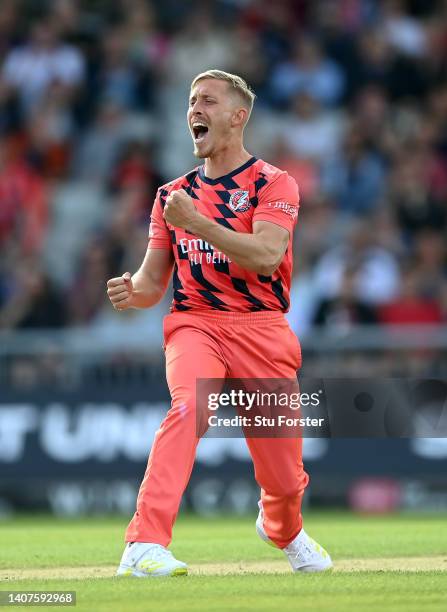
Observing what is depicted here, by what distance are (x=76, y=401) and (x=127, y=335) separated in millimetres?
901

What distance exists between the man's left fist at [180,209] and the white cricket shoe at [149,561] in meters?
1.64

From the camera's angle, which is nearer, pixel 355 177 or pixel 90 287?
pixel 90 287

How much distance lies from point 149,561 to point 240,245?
166 cm

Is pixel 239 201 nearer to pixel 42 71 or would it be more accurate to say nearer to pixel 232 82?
pixel 232 82

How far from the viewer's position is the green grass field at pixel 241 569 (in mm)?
6191

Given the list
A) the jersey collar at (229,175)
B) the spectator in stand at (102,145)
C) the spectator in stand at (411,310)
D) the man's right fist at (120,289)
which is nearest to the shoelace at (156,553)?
the man's right fist at (120,289)

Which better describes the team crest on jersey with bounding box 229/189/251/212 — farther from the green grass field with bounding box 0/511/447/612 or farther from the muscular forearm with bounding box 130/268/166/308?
the green grass field with bounding box 0/511/447/612

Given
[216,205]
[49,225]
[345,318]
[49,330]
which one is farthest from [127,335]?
[216,205]

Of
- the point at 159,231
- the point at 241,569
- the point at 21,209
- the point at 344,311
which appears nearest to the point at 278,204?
the point at 159,231

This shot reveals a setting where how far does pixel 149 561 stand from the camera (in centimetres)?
687

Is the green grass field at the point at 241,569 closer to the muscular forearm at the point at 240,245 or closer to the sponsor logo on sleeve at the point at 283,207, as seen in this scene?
the muscular forearm at the point at 240,245

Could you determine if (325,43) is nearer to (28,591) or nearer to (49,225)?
(49,225)

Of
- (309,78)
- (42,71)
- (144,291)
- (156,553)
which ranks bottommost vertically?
(156,553)

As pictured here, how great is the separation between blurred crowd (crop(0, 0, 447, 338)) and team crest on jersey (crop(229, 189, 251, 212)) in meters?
7.41
